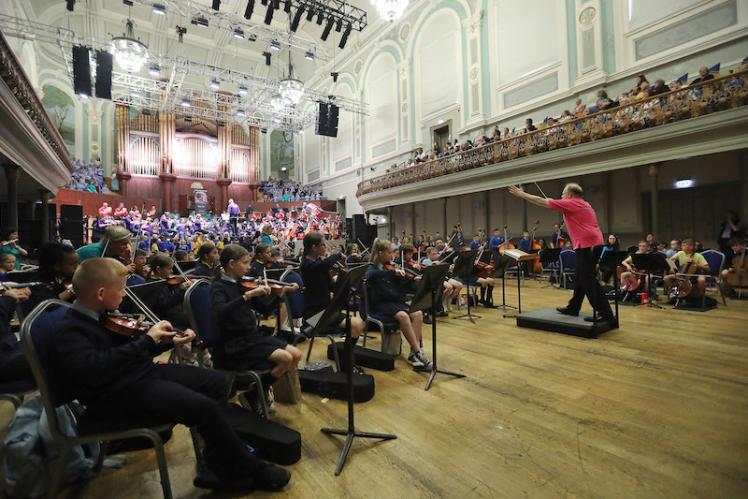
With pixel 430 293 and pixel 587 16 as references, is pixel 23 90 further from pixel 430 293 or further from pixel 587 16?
pixel 587 16

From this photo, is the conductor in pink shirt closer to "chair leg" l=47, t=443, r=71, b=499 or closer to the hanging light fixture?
"chair leg" l=47, t=443, r=71, b=499

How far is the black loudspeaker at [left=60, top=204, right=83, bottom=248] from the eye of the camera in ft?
30.4

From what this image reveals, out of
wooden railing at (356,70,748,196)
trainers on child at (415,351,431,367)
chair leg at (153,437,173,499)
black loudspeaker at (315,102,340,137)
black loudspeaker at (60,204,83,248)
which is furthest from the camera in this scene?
black loudspeaker at (315,102,340,137)

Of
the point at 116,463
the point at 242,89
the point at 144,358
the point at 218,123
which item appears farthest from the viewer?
the point at 218,123

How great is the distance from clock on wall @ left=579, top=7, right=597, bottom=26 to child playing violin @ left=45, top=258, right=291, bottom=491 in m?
13.1

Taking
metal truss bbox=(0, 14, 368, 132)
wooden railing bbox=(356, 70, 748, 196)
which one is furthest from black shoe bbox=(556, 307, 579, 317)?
metal truss bbox=(0, 14, 368, 132)

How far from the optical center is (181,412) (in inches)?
66.7

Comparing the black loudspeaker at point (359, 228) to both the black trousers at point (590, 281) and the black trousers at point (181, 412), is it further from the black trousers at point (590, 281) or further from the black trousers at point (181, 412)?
the black trousers at point (181, 412)

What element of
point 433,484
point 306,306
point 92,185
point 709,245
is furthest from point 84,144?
point 709,245

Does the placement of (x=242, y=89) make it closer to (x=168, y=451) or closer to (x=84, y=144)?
(x=84, y=144)

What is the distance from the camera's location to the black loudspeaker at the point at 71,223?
30.4 feet

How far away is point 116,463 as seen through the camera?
2.13 meters

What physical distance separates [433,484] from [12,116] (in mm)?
7804

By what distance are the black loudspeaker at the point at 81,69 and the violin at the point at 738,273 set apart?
16347 millimetres
